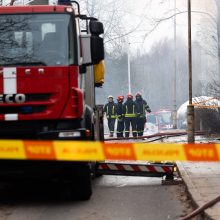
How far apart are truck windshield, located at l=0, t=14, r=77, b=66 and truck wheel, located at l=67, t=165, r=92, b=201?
5.06 feet

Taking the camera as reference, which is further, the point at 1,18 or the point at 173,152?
the point at 1,18

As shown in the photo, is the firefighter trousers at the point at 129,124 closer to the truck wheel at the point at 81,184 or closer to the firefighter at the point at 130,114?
the firefighter at the point at 130,114

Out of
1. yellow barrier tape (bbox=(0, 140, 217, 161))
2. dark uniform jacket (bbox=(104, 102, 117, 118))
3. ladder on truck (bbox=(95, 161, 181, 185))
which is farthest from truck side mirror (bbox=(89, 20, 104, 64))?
dark uniform jacket (bbox=(104, 102, 117, 118))

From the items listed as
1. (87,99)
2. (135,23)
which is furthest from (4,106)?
(135,23)

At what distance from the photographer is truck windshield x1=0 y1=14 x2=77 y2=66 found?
717cm

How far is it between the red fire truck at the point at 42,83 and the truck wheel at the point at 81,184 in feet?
0.05

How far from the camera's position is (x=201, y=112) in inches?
733

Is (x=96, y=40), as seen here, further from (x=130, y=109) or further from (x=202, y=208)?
(x=130, y=109)

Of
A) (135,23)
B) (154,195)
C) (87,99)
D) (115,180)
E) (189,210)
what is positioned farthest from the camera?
(135,23)

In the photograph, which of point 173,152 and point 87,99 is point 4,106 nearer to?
point 87,99

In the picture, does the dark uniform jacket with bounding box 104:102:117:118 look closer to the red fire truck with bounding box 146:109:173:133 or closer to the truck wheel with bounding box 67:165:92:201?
the red fire truck with bounding box 146:109:173:133

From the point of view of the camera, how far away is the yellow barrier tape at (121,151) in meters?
5.30

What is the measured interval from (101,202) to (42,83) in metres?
1.95

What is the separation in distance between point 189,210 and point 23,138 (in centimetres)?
243
